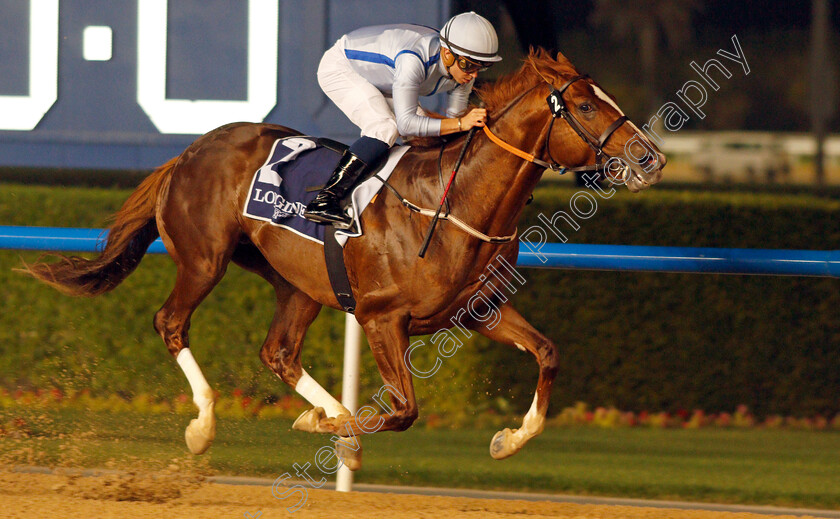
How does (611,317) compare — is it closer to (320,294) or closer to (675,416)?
(675,416)

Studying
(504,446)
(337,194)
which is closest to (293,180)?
(337,194)

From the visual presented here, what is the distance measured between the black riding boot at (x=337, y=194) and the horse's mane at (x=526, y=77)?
47 centimetres

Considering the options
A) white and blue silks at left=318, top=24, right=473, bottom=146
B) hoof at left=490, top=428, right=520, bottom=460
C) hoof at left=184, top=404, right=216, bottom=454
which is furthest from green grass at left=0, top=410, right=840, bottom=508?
white and blue silks at left=318, top=24, right=473, bottom=146

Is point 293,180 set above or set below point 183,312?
above

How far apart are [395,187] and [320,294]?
50 centimetres

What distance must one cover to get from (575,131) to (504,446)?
41.2 inches

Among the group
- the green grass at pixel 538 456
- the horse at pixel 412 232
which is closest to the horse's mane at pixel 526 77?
the horse at pixel 412 232

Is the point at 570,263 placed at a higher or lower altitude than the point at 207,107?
lower

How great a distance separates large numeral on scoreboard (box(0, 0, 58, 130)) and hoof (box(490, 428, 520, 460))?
336 cm

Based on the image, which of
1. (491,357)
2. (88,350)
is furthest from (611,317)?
(88,350)

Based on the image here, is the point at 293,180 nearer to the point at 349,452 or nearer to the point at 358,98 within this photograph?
the point at 358,98

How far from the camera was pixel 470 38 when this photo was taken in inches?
141

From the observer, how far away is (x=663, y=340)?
18.7 ft

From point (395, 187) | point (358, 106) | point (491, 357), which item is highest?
point (358, 106)
